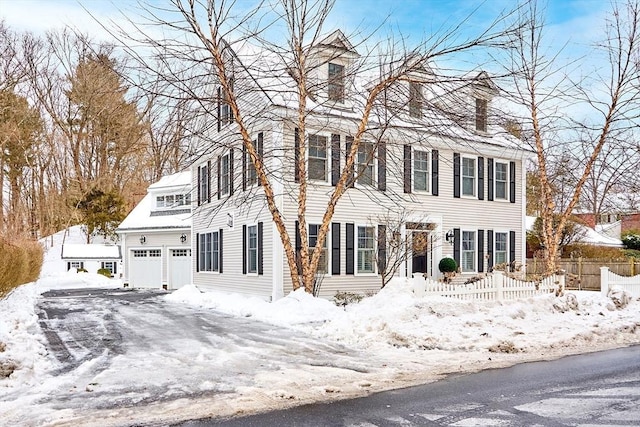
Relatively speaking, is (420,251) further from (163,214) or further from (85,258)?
(85,258)

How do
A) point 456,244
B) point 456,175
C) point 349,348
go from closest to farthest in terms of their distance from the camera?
point 349,348 < point 456,244 < point 456,175

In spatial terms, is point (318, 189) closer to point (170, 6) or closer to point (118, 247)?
point (170, 6)

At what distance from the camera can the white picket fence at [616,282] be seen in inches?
599

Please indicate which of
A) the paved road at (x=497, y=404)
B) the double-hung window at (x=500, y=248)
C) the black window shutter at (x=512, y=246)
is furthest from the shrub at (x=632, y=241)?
the paved road at (x=497, y=404)

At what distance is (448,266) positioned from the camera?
730 inches

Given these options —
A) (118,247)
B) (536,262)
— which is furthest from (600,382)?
(118,247)

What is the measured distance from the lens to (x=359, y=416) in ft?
18.1

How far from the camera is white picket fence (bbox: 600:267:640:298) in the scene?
49.9 ft

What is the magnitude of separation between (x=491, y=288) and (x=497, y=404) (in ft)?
25.8

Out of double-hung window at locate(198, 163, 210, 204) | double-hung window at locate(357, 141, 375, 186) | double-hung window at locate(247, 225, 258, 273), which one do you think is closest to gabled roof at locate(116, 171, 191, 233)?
double-hung window at locate(198, 163, 210, 204)

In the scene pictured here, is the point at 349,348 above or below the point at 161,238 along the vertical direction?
below

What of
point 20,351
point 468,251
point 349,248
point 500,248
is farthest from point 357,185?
point 20,351

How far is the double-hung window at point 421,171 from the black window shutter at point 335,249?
3.49m

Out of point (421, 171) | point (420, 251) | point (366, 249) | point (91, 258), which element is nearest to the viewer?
point (366, 249)
